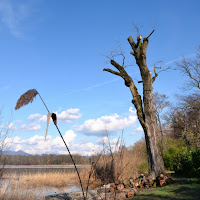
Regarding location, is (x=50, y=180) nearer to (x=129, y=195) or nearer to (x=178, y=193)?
(x=129, y=195)

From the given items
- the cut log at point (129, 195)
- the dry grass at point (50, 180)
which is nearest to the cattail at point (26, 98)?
Result: the cut log at point (129, 195)

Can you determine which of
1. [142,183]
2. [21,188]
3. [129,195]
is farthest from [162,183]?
[21,188]

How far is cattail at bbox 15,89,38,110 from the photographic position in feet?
5.65

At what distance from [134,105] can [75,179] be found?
332 inches

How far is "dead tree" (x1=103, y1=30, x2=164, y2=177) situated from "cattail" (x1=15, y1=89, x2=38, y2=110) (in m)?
Result: 10.1

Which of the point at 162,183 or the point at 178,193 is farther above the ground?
the point at 162,183

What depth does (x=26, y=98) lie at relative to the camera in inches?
67.9

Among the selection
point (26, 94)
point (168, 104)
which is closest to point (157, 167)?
point (26, 94)

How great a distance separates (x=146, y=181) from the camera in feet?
33.6

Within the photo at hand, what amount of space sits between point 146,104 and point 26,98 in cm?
1045

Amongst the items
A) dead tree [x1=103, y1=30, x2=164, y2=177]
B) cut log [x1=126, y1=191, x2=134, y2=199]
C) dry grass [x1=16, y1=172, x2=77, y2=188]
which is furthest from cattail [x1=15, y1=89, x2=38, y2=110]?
dry grass [x1=16, y1=172, x2=77, y2=188]

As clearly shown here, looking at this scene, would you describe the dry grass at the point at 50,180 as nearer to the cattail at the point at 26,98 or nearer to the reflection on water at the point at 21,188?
the reflection on water at the point at 21,188

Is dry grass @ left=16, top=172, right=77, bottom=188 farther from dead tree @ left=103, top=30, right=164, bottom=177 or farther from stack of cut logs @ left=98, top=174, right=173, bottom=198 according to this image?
dead tree @ left=103, top=30, right=164, bottom=177

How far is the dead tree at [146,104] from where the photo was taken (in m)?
11.1
